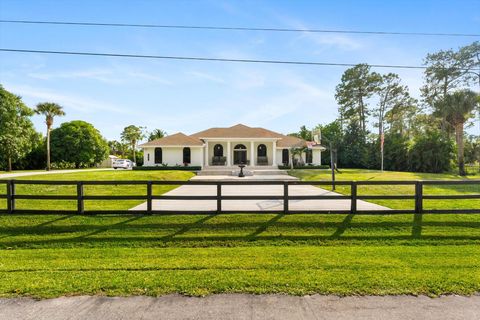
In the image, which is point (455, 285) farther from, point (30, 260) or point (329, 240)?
point (30, 260)

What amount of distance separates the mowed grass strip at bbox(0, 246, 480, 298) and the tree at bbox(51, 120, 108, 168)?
4121cm

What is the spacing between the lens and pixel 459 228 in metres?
6.05

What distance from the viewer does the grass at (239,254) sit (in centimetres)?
340

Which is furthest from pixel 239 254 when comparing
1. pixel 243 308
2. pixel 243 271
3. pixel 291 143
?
pixel 291 143

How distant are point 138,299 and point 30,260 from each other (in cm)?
253

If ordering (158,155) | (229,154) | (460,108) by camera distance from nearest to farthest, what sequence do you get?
(460,108) < (158,155) < (229,154)

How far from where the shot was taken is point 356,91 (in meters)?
40.0

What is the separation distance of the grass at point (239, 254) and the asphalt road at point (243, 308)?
159mm

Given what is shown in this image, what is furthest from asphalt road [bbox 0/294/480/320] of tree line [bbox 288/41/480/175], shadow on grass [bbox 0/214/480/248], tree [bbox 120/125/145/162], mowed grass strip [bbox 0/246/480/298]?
tree [bbox 120/125/145/162]

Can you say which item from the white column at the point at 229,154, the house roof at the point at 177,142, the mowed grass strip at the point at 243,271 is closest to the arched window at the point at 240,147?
the white column at the point at 229,154

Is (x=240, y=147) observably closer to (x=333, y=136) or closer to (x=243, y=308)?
(x=333, y=136)

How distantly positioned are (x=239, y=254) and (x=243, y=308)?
168 centimetres

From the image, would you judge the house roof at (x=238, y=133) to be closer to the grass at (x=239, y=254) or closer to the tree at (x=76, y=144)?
the tree at (x=76, y=144)

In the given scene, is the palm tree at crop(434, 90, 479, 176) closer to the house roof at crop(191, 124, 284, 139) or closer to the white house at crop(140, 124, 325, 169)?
the white house at crop(140, 124, 325, 169)
